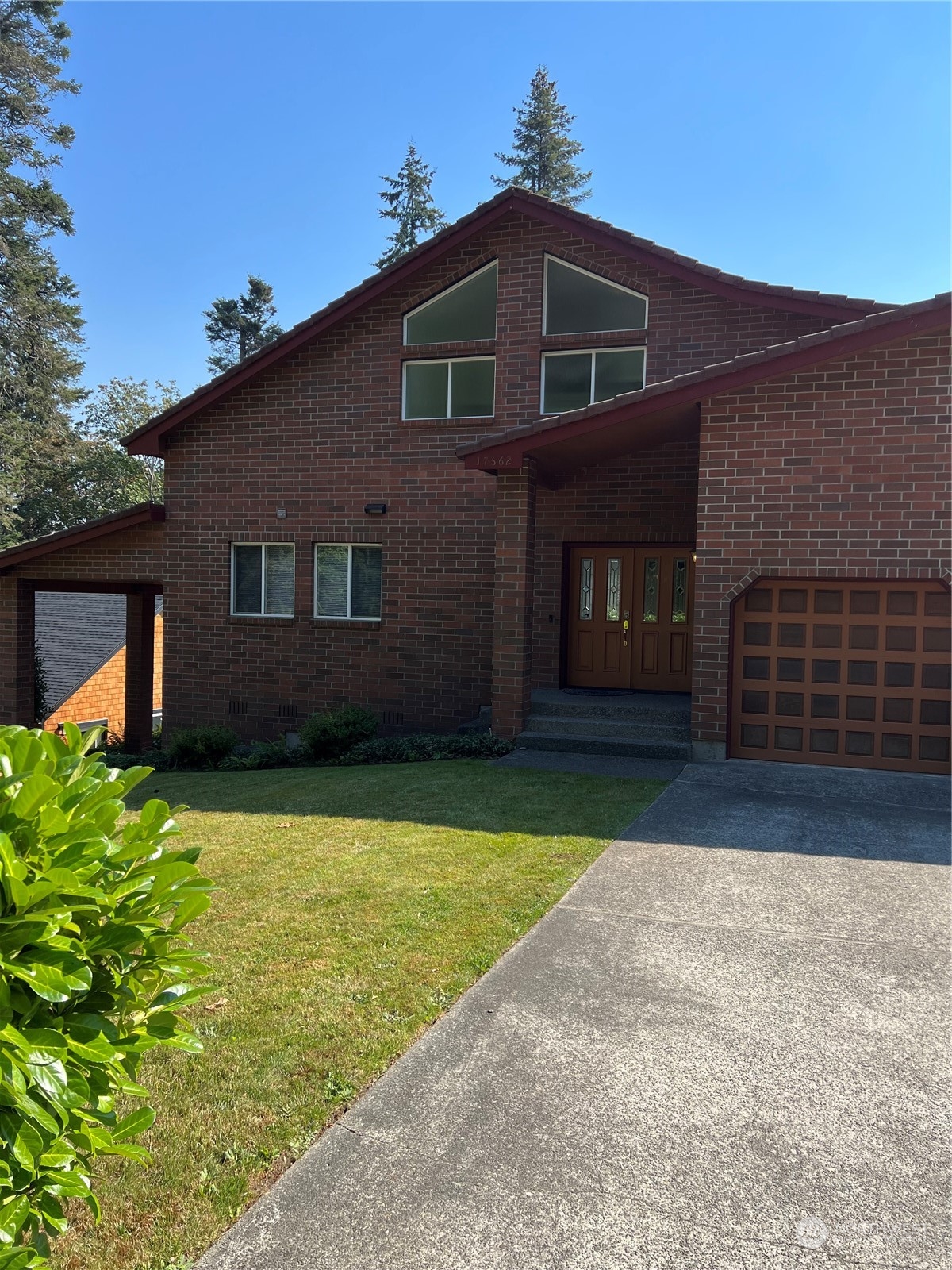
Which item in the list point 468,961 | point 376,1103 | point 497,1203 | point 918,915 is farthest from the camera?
point 918,915

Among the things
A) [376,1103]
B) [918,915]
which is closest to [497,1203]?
[376,1103]

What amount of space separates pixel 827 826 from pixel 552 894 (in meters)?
3.21

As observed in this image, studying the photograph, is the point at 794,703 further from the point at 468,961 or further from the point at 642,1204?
the point at 642,1204

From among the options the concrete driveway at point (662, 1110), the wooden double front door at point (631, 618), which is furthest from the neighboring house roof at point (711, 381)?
the concrete driveway at point (662, 1110)

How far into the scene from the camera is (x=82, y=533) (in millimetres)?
15039

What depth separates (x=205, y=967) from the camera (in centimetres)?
259

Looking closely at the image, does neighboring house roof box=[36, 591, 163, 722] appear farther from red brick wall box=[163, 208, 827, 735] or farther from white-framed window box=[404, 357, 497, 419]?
white-framed window box=[404, 357, 497, 419]

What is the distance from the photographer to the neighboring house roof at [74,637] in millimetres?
24312

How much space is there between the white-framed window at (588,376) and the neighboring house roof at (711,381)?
2.05 m

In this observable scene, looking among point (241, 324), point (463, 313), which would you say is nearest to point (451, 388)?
point (463, 313)

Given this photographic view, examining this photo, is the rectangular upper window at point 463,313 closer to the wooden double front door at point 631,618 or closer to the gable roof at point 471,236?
the gable roof at point 471,236

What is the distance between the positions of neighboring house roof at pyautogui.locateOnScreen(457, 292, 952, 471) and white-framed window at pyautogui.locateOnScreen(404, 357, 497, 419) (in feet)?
9.18

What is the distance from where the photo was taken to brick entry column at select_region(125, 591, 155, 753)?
1845 centimetres

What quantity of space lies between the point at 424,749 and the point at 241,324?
48491 mm
